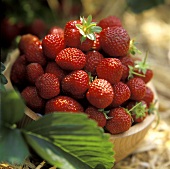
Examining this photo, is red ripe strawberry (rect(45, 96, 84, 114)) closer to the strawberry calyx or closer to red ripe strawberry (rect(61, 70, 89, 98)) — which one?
red ripe strawberry (rect(61, 70, 89, 98))

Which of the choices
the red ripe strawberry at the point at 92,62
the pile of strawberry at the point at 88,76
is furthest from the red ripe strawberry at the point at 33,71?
the red ripe strawberry at the point at 92,62

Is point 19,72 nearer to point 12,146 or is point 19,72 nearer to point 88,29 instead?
point 88,29

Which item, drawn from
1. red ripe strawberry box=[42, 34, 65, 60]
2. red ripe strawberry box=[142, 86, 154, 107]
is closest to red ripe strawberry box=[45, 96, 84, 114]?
red ripe strawberry box=[42, 34, 65, 60]

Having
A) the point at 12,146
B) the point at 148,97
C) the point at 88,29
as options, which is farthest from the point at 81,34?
the point at 12,146

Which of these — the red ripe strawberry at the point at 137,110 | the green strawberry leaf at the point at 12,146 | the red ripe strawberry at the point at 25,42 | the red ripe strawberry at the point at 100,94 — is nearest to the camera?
the green strawberry leaf at the point at 12,146

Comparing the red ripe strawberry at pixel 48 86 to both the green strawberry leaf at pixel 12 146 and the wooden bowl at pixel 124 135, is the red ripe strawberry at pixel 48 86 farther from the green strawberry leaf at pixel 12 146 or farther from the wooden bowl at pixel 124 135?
the green strawberry leaf at pixel 12 146

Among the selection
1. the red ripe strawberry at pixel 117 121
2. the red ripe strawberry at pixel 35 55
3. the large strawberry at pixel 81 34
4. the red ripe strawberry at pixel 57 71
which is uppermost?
the large strawberry at pixel 81 34
